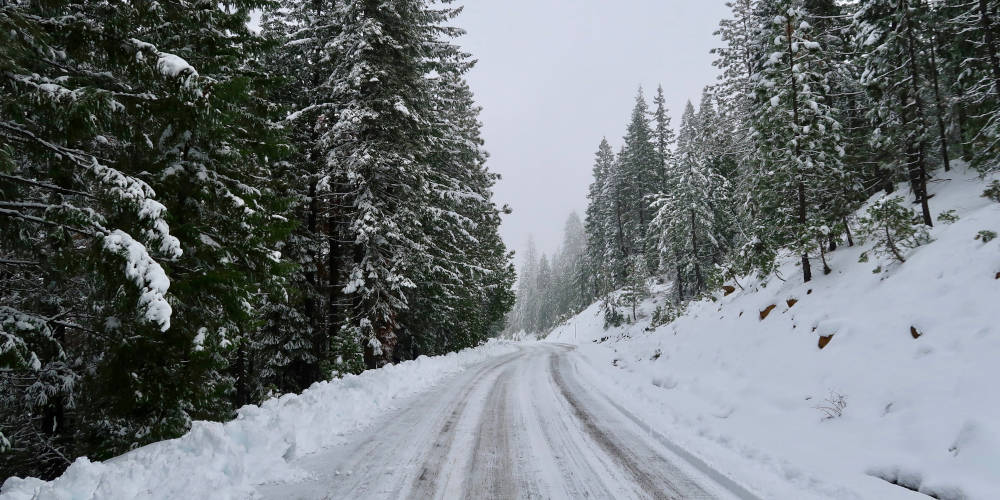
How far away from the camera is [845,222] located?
42.0 feet

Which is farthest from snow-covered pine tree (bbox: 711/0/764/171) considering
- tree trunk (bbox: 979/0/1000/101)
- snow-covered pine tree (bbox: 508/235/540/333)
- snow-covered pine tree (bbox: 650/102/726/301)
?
snow-covered pine tree (bbox: 508/235/540/333)

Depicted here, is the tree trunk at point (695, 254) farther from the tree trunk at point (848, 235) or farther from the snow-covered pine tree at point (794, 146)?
the tree trunk at point (848, 235)

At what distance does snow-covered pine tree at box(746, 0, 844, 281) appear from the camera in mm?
13250

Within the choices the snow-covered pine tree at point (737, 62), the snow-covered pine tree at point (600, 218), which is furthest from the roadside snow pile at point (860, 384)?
the snow-covered pine tree at point (600, 218)

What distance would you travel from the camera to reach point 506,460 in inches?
237

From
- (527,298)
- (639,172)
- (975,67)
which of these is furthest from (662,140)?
(527,298)

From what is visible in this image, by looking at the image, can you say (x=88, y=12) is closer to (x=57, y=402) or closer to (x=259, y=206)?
(x=259, y=206)

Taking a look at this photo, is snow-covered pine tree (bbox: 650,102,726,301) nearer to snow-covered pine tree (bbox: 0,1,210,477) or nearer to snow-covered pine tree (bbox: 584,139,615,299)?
snow-covered pine tree (bbox: 584,139,615,299)

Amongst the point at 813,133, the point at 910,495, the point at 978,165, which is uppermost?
the point at 813,133

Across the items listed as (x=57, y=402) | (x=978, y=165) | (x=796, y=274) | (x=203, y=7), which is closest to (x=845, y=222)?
(x=796, y=274)

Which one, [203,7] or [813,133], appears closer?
[203,7]

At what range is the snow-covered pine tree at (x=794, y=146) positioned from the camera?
13.2m

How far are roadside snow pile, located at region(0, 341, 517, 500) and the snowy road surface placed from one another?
1.12ft

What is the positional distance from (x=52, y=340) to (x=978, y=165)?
81.3 ft
